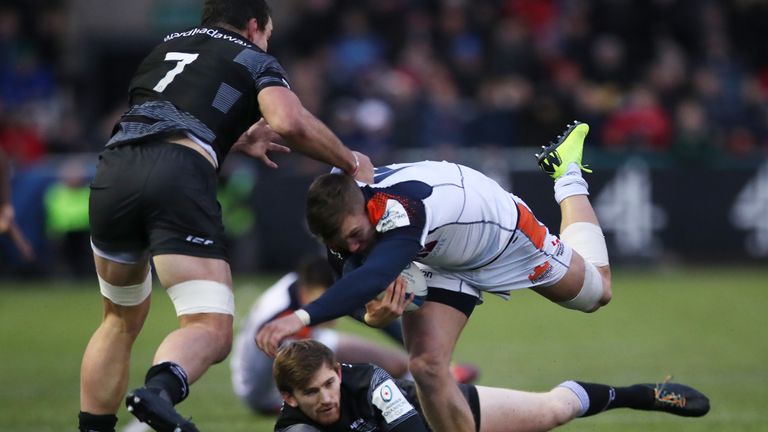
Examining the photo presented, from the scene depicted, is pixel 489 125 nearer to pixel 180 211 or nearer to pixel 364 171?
pixel 364 171

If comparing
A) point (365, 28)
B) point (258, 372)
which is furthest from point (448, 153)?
point (258, 372)

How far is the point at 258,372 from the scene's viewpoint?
8266mm

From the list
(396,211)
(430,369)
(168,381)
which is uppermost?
(396,211)

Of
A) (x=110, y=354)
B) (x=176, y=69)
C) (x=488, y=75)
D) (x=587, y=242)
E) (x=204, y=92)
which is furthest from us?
(x=488, y=75)

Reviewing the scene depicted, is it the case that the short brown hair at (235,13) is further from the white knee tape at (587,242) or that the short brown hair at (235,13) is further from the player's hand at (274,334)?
the white knee tape at (587,242)

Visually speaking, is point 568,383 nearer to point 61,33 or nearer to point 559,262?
point 559,262

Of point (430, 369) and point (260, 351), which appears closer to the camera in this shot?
point (430, 369)

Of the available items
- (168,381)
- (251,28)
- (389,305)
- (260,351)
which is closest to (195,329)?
(168,381)

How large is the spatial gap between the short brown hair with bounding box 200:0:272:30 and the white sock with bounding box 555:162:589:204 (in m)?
1.84

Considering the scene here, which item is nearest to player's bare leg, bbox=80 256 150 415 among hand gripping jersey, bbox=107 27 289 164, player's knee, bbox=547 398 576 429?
hand gripping jersey, bbox=107 27 289 164

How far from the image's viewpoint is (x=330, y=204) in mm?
5508

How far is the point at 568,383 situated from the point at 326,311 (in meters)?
2.04

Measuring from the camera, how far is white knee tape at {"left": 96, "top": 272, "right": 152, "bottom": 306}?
19.9 ft

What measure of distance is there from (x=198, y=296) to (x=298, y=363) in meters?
0.59
